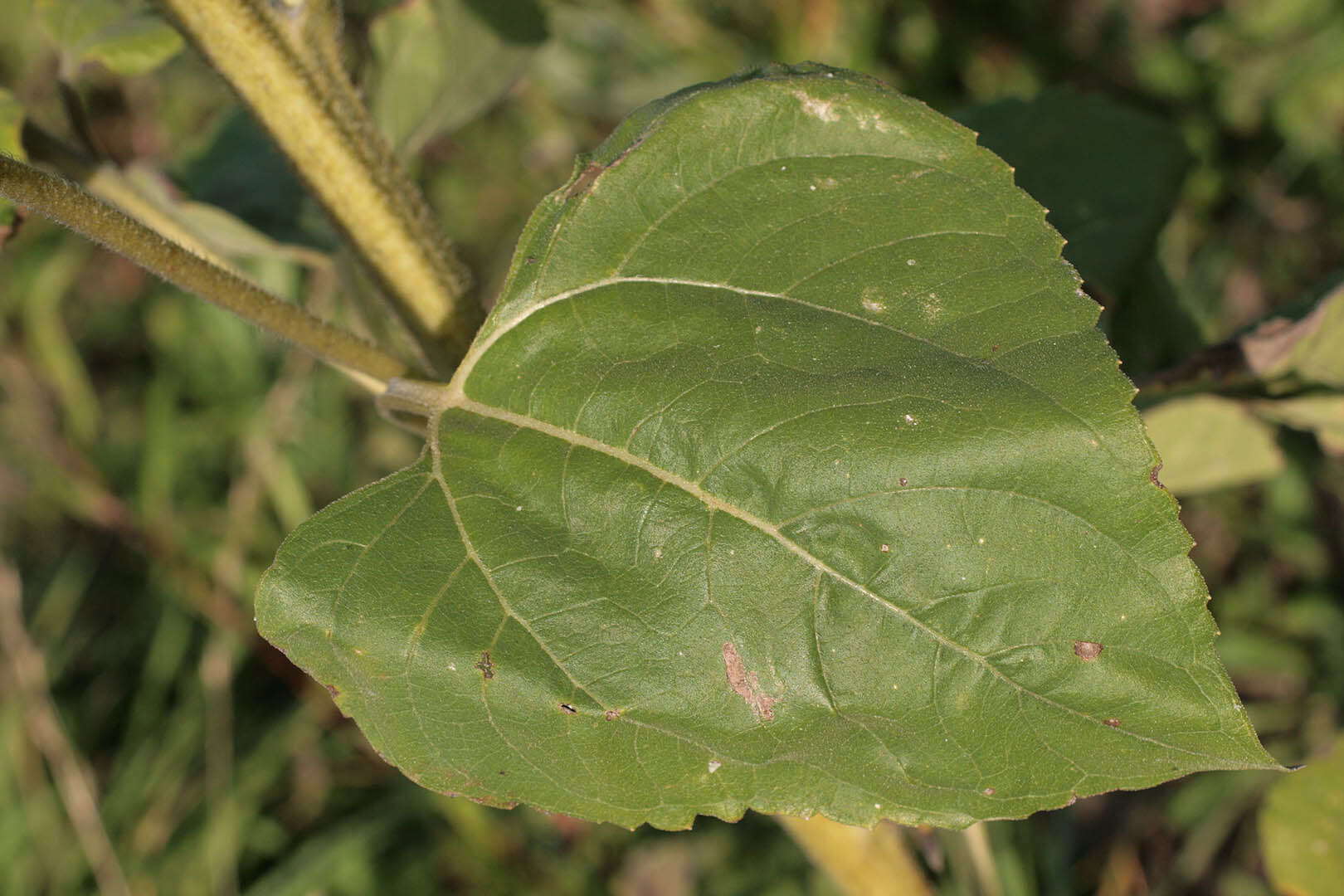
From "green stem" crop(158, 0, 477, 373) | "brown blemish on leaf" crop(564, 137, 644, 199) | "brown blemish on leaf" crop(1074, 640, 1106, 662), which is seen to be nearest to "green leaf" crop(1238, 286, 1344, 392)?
"brown blemish on leaf" crop(1074, 640, 1106, 662)

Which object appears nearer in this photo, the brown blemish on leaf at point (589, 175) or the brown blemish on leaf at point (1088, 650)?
the brown blemish on leaf at point (1088, 650)

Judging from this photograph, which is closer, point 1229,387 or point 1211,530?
point 1229,387

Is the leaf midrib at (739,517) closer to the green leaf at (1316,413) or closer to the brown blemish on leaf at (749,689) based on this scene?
the brown blemish on leaf at (749,689)

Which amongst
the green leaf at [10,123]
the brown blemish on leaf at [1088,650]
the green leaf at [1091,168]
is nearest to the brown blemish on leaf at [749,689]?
the brown blemish on leaf at [1088,650]

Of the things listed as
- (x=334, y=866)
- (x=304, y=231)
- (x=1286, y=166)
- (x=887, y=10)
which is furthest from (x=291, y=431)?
(x=1286, y=166)

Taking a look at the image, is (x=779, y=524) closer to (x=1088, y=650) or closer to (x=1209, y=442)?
(x=1088, y=650)

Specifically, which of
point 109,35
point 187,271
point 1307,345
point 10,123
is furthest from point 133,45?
point 1307,345

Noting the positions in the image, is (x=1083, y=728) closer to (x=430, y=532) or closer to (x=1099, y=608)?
(x=1099, y=608)

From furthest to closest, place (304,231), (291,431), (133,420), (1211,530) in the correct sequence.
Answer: (133,420)
(291,431)
(1211,530)
(304,231)
